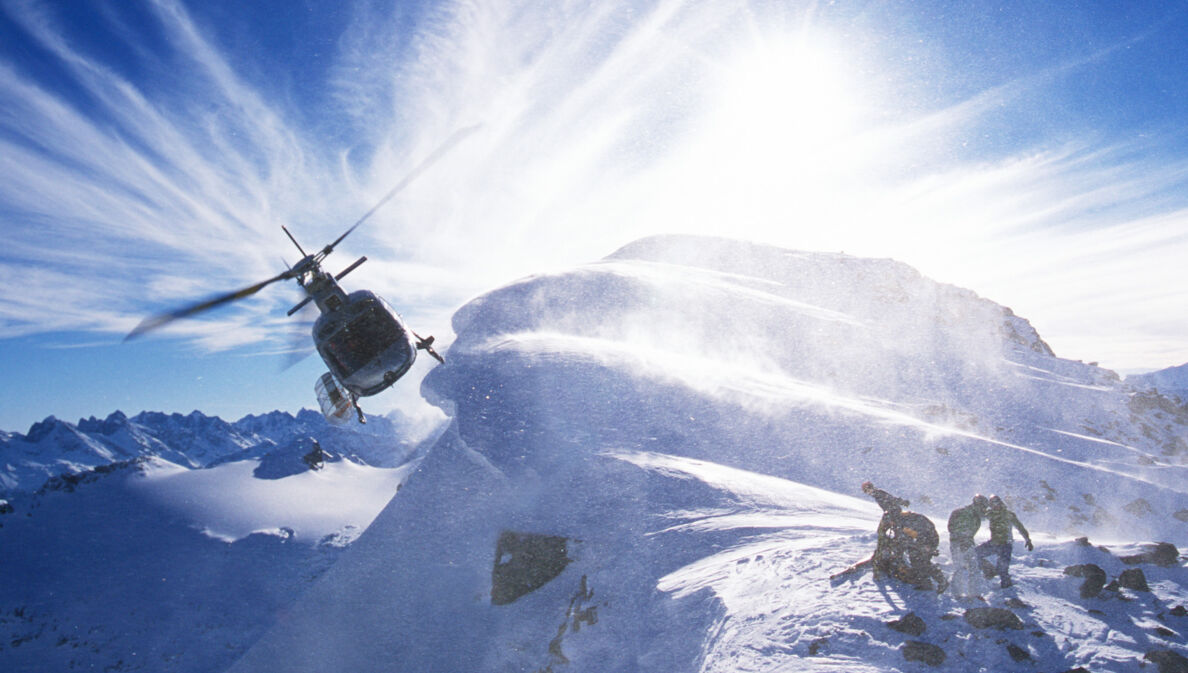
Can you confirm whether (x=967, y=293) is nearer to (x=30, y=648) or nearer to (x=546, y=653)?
(x=546, y=653)

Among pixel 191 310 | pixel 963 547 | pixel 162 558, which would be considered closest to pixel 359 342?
pixel 191 310

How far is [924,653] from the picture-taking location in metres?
7.99

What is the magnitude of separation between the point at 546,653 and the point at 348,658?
8357 mm

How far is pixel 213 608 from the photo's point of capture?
32.9m

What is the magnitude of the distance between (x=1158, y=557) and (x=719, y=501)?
10.3 m

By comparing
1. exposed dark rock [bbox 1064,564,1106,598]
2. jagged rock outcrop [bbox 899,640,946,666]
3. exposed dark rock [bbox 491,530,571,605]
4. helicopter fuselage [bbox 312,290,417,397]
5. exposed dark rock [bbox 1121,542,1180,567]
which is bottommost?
exposed dark rock [bbox 491,530,571,605]

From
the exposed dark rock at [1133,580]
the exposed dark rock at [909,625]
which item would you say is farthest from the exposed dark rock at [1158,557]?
the exposed dark rock at [909,625]

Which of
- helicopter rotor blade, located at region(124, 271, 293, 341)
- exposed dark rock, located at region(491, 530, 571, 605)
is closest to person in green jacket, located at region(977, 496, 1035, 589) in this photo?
exposed dark rock, located at region(491, 530, 571, 605)

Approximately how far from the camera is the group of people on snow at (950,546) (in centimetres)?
930

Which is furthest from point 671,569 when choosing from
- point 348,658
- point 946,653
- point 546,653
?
point 348,658

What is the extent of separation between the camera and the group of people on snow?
9.30m

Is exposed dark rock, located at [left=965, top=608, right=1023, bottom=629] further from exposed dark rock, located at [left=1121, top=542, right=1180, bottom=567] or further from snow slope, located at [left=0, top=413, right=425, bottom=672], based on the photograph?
snow slope, located at [left=0, top=413, right=425, bottom=672]

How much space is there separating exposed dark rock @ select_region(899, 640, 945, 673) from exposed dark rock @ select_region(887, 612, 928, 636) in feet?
0.98

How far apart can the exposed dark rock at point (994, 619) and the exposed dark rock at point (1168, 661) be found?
58.2 inches
